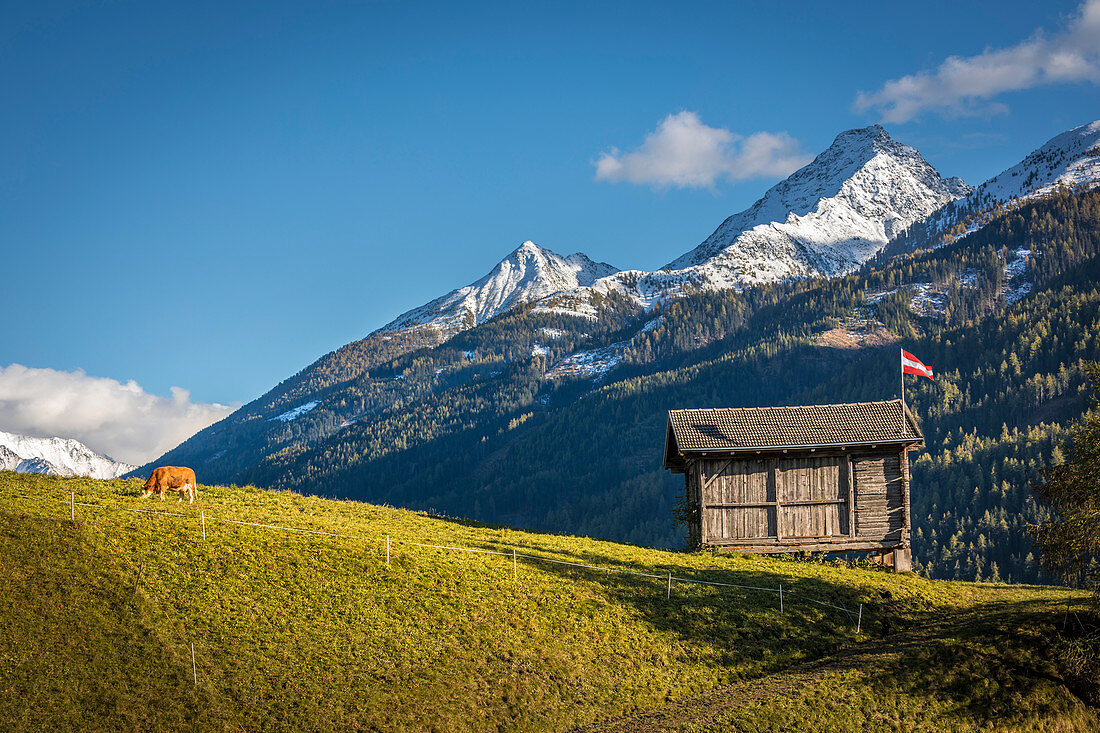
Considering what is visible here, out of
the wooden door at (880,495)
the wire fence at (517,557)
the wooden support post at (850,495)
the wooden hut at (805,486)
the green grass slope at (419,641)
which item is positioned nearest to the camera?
the green grass slope at (419,641)

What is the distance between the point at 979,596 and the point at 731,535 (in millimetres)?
11088

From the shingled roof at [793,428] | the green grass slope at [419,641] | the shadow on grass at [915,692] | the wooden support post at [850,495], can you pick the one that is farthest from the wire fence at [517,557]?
the wooden support post at [850,495]

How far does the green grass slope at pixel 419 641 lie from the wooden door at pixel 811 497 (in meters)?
8.62

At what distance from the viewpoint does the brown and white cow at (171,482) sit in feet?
103

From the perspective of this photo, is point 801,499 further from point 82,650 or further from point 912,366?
point 82,650

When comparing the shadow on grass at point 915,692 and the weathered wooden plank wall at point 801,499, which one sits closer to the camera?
the shadow on grass at point 915,692

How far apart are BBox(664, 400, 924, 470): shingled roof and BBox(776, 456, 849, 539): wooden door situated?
4.49ft

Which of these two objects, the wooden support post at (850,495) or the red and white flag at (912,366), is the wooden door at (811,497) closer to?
the wooden support post at (850,495)

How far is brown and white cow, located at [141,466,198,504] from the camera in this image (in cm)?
3142

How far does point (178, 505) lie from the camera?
99.8ft

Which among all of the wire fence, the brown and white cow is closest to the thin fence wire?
the wire fence

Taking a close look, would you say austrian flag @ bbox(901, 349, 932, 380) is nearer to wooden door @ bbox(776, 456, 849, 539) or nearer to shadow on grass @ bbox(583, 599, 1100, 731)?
wooden door @ bbox(776, 456, 849, 539)

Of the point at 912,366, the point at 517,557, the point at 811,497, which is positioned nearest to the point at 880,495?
the point at 811,497

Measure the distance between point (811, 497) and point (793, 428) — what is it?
11.7 ft
